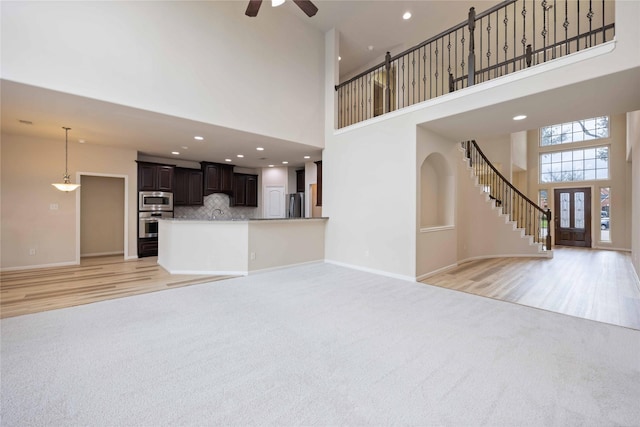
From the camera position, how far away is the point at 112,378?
1836 millimetres

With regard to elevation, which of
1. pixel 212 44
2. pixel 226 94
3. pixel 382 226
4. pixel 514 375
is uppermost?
pixel 212 44

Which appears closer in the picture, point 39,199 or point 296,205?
point 39,199

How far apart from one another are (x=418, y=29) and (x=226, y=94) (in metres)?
4.72

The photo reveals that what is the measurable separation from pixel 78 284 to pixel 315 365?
4335 millimetres

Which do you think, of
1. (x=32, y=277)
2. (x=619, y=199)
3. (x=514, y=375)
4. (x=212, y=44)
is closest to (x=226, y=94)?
(x=212, y=44)

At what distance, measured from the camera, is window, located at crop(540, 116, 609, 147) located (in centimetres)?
827

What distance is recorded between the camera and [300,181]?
8570 millimetres

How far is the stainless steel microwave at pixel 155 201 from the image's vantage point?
6.39 metres

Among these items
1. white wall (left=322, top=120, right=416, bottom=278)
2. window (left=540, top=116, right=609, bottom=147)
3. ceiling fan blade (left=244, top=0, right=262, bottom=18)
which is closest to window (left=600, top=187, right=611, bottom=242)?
window (left=540, top=116, right=609, bottom=147)

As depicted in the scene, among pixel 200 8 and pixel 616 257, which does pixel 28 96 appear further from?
pixel 616 257

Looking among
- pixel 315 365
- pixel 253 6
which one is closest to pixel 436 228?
pixel 315 365

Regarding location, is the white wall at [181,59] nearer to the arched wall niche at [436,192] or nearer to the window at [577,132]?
the arched wall niche at [436,192]

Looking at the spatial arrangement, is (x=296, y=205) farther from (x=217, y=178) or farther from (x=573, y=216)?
(x=573, y=216)

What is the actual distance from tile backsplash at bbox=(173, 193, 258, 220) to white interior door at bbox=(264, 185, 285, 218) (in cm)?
68
